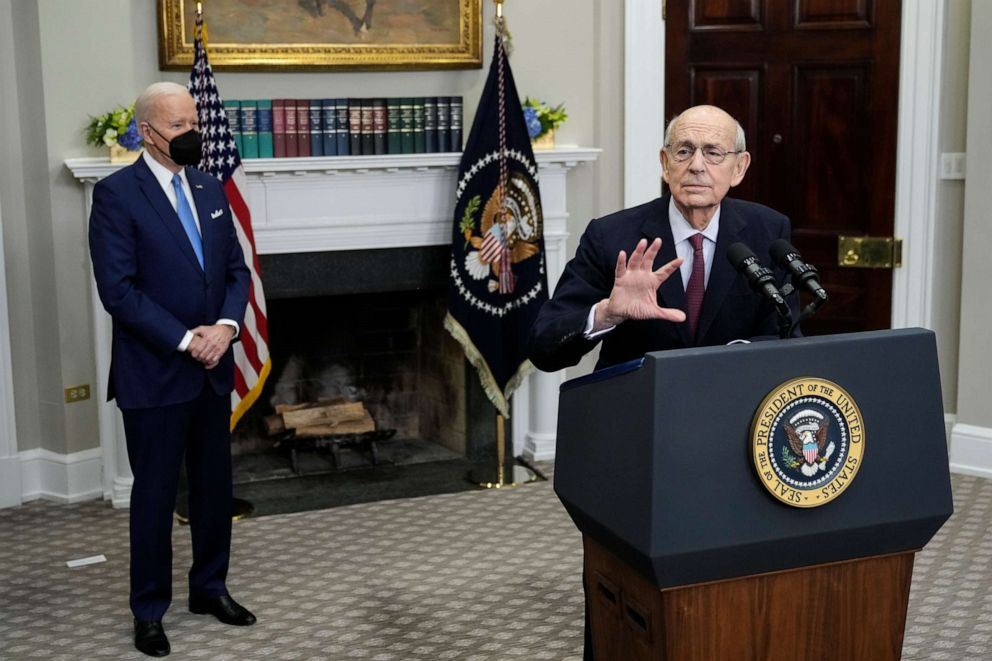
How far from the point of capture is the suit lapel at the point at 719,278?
258 centimetres

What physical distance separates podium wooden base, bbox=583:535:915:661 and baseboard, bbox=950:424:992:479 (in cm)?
352

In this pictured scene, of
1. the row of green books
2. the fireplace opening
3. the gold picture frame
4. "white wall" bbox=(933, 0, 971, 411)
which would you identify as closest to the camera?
the gold picture frame

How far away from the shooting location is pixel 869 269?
594cm

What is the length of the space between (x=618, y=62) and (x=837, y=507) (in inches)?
160

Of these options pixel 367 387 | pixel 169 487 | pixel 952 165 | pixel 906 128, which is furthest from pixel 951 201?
pixel 169 487

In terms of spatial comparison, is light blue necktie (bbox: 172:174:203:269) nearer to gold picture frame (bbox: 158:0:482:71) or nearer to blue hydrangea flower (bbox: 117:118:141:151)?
blue hydrangea flower (bbox: 117:118:141:151)

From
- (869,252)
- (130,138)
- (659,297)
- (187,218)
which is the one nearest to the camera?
(659,297)

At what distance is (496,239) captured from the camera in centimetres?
548

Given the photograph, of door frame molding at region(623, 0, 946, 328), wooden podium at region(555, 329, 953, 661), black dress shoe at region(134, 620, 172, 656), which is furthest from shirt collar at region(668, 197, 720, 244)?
door frame molding at region(623, 0, 946, 328)

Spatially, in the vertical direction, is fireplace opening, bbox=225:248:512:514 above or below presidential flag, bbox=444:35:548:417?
below

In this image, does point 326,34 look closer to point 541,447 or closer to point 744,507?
point 541,447

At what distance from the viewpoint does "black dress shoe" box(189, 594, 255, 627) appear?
4035 mm

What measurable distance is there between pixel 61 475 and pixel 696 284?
358 centimetres

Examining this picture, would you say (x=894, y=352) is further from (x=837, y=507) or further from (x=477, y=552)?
(x=477, y=552)
